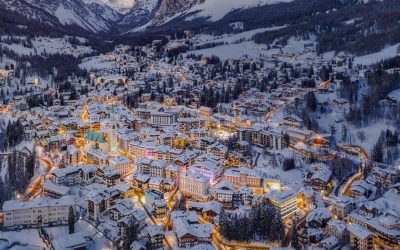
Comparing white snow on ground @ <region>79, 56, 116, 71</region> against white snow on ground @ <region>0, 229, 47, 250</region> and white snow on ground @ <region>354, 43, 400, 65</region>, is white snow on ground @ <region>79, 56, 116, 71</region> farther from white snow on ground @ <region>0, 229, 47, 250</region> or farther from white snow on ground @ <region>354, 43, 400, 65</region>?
white snow on ground @ <region>0, 229, 47, 250</region>

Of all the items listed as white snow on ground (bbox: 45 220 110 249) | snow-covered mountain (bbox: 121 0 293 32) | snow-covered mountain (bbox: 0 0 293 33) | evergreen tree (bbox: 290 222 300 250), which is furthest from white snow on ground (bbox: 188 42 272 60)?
evergreen tree (bbox: 290 222 300 250)

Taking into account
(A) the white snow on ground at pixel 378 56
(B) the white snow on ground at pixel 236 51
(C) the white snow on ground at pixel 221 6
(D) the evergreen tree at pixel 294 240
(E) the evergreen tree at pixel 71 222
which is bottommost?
(D) the evergreen tree at pixel 294 240

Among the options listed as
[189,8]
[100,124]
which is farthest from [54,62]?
[189,8]

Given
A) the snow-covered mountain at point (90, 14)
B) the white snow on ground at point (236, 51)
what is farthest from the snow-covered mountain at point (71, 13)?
the white snow on ground at point (236, 51)

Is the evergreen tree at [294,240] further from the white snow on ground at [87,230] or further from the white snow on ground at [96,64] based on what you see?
the white snow on ground at [96,64]

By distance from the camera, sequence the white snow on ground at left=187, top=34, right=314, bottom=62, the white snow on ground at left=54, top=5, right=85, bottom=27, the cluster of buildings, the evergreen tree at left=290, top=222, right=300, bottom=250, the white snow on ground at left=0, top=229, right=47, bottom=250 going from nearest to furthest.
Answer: the evergreen tree at left=290, top=222, right=300, bottom=250, the white snow on ground at left=0, top=229, right=47, bottom=250, the cluster of buildings, the white snow on ground at left=187, top=34, right=314, bottom=62, the white snow on ground at left=54, top=5, right=85, bottom=27

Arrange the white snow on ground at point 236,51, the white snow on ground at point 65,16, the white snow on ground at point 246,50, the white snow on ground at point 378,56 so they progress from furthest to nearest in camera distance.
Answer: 1. the white snow on ground at point 65,16
2. the white snow on ground at point 236,51
3. the white snow on ground at point 246,50
4. the white snow on ground at point 378,56
